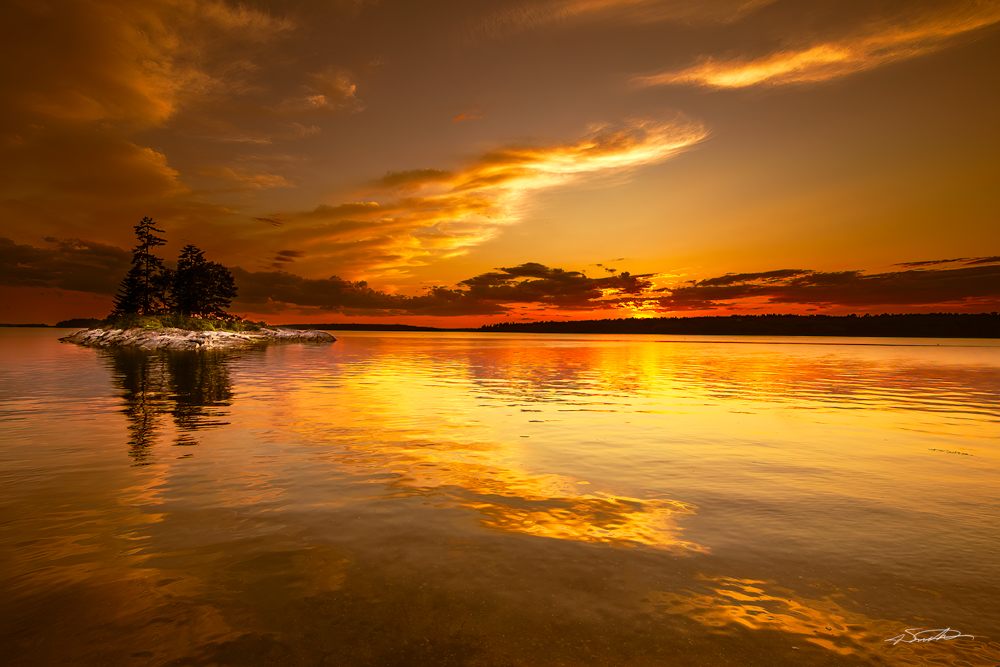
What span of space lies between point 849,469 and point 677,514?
235 inches

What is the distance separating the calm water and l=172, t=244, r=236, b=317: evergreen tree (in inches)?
3940

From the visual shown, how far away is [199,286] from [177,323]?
17.1m

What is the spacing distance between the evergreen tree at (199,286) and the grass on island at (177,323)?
3630 millimetres

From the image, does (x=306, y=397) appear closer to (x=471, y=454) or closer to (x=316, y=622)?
(x=471, y=454)

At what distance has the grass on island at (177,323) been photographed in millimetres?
83125

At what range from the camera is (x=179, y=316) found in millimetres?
91438
